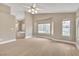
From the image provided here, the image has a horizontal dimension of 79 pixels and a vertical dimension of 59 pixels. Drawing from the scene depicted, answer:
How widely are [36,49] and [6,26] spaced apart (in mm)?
795

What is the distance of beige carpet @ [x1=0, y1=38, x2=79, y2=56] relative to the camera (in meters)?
3.15

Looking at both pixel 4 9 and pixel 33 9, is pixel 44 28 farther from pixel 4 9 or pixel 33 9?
pixel 4 9

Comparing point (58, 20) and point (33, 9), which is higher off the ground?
point (33, 9)

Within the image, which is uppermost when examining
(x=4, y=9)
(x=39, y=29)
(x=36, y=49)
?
(x=4, y=9)

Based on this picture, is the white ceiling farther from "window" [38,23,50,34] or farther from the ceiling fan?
"window" [38,23,50,34]

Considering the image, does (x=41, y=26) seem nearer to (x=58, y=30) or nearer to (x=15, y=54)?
(x=58, y=30)

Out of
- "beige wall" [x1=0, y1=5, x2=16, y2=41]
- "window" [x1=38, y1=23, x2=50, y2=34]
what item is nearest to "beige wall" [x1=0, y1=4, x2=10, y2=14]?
"beige wall" [x1=0, y1=5, x2=16, y2=41]

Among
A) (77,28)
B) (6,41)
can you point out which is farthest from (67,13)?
(6,41)

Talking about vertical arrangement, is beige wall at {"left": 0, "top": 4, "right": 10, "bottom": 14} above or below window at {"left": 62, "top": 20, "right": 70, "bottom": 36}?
above

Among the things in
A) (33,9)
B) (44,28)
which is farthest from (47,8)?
(44,28)

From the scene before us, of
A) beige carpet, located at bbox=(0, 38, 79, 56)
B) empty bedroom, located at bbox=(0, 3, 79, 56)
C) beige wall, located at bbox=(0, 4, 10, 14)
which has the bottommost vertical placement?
beige carpet, located at bbox=(0, 38, 79, 56)

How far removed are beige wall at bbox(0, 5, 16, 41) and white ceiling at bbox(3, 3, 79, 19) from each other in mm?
139

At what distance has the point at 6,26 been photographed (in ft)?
10.6

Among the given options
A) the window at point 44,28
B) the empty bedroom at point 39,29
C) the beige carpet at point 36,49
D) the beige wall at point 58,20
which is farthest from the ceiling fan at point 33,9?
the beige carpet at point 36,49
